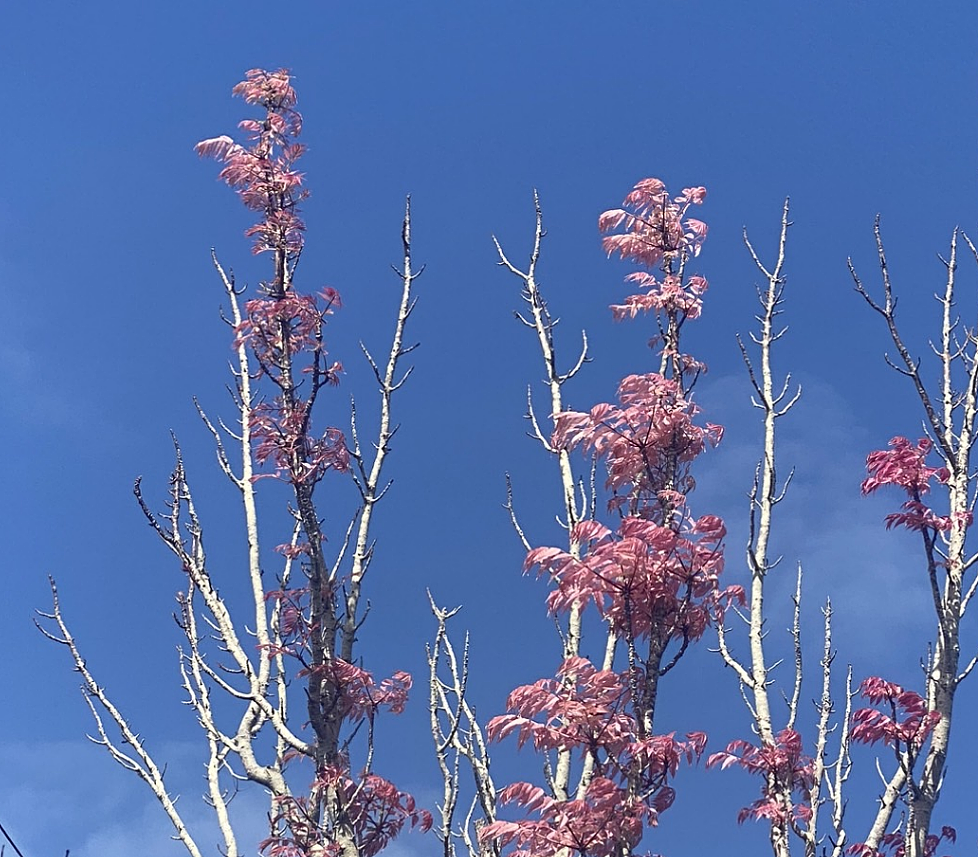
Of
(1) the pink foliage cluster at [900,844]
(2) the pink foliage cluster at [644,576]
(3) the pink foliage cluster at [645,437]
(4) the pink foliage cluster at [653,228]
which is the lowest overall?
(1) the pink foliage cluster at [900,844]

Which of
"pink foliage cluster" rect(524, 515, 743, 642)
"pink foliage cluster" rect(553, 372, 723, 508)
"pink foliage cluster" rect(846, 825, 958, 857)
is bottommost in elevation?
"pink foliage cluster" rect(846, 825, 958, 857)

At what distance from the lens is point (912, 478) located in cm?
720

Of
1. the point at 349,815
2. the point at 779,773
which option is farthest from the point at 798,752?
the point at 349,815

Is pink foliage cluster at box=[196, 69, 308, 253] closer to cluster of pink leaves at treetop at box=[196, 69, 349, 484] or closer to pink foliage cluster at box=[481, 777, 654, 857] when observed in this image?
cluster of pink leaves at treetop at box=[196, 69, 349, 484]

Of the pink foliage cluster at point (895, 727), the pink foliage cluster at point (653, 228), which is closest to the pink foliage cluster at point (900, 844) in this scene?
the pink foliage cluster at point (895, 727)

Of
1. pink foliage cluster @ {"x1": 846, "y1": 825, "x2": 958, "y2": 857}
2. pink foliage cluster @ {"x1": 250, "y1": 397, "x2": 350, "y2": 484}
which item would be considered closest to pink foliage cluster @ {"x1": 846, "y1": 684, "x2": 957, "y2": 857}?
pink foliage cluster @ {"x1": 846, "y1": 825, "x2": 958, "y2": 857}

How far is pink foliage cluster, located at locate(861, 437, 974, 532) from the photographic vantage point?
7.13m

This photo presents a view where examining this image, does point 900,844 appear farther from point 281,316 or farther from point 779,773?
point 281,316

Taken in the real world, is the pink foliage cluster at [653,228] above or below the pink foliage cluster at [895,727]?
above

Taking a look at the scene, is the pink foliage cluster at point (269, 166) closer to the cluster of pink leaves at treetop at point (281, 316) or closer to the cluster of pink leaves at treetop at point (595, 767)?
the cluster of pink leaves at treetop at point (281, 316)

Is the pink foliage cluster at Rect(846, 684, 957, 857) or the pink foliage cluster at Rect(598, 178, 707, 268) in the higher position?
the pink foliage cluster at Rect(598, 178, 707, 268)

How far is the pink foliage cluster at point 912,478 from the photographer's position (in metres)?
7.13

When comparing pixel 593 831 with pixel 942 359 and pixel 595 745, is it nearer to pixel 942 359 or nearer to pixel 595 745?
pixel 595 745

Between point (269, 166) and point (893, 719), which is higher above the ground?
point (269, 166)
